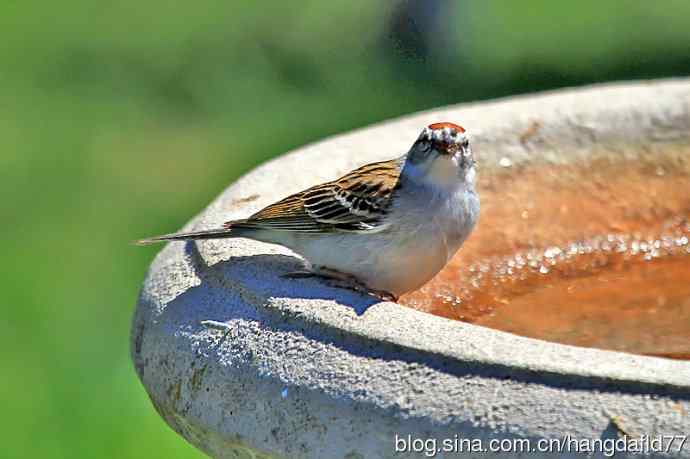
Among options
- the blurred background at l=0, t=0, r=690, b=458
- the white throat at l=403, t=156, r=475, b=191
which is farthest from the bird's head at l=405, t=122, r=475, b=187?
the blurred background at l=0, t=0, r=690, b=458

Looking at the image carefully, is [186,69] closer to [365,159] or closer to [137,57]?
[137,57]

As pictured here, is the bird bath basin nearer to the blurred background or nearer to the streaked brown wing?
the streaked brown wing

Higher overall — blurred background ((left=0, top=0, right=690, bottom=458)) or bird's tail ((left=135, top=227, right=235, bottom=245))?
blurred background ((left=0, top=0, right=690, bottom=458))

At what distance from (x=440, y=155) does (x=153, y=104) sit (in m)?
6.61

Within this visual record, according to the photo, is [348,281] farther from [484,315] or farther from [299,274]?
[484,315]

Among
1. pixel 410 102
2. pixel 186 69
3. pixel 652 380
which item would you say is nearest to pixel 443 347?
pixel 652 380

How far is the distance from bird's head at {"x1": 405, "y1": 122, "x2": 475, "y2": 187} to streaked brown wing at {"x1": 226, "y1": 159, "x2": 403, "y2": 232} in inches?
3.6

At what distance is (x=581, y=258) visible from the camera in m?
4.27

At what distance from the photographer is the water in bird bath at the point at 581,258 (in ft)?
12.6

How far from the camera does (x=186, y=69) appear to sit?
415 inches

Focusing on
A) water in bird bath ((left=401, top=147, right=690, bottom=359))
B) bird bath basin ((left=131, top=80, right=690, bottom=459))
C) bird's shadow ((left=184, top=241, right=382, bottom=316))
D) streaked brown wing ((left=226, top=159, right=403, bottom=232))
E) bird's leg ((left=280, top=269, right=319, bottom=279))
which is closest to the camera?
bird bath basin ((left=131, top=80, right=690, bottom=459))

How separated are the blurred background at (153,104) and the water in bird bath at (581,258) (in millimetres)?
2211

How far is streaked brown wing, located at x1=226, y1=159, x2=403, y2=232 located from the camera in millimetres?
3496

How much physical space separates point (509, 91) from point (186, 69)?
2530 mm
